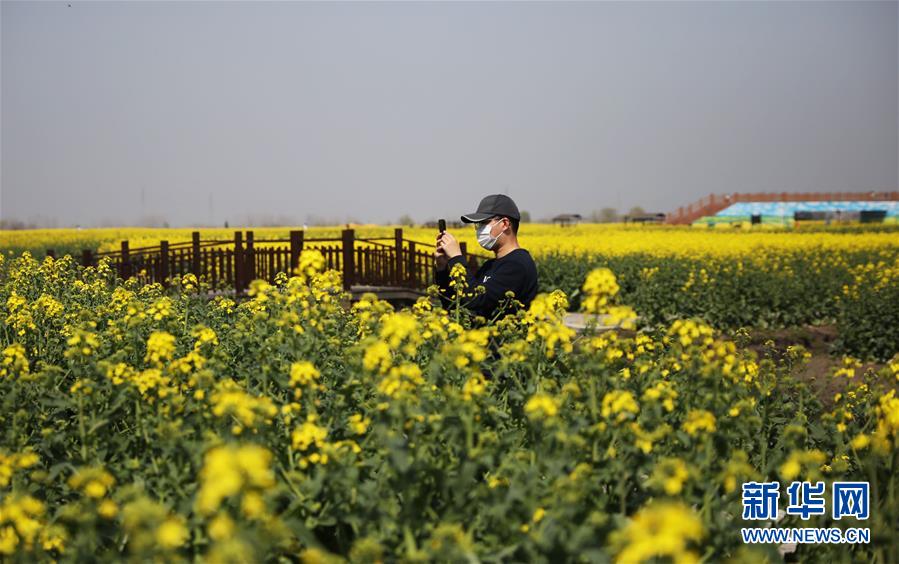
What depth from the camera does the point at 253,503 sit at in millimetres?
2023

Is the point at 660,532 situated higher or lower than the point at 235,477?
lower

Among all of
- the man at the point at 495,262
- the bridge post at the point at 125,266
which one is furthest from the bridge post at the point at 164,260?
the man at the point at 495,262


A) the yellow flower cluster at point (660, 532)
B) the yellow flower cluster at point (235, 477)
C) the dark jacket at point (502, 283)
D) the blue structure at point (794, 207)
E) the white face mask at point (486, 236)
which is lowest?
the yellow flower cluster at point (660, 532)

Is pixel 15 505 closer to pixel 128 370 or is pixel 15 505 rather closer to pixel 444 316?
pixel 128 370

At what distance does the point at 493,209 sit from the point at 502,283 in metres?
0.58

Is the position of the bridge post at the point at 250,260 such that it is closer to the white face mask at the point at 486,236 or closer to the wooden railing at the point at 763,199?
the white face mask at the point at 486,236

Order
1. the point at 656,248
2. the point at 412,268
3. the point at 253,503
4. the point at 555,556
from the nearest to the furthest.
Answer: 1. the point at 253,503
2. the point at 555,556
3. the point at 412,268
4. the point at 656,248

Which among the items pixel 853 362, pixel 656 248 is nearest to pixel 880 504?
pixel 853 362

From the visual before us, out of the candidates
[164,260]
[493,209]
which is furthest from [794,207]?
[493,209]

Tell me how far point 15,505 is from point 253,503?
1006mm

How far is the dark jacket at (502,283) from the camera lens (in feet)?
17.6

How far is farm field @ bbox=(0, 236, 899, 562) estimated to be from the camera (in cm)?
249

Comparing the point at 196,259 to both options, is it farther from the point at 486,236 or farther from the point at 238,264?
the point at 486,236

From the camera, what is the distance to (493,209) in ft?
18.7
